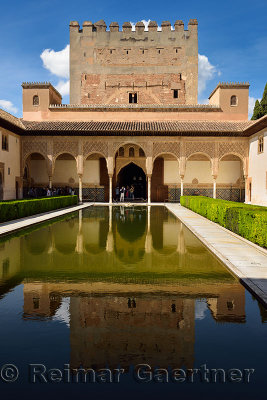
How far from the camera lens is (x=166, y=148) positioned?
21344 millimetres

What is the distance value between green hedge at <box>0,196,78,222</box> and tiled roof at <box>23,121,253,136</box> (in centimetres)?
509

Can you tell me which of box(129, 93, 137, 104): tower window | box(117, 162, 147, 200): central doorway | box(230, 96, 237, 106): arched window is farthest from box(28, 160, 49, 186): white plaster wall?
box(230, 96, 237, 106): arched window

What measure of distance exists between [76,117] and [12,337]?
22.2m

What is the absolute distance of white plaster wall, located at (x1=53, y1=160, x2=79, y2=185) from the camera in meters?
23.6

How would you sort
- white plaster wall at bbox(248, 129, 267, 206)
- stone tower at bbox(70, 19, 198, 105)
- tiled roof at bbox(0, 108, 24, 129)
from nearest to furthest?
tiled roof at bbox(0, 108, 24, 129), white plaster wall at bbox(248, 129, 267, 206), stone tower at bbox(70, 19, 198, 105)

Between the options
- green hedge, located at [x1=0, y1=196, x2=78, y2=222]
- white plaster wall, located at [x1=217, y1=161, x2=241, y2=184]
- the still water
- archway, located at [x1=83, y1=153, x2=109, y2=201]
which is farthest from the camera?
archway, located at [x1=83, y1=153, x2=109, y2=201]

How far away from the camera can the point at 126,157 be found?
23.6 metres

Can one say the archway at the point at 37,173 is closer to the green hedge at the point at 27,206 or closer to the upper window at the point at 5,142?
the upper window at the point at 5,142

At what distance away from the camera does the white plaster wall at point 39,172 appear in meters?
23.3

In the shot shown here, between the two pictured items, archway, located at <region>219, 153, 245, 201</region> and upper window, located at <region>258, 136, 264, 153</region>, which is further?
archway, located at <region>219, 153, 245, 201</region>

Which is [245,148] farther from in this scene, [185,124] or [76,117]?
[76,117]

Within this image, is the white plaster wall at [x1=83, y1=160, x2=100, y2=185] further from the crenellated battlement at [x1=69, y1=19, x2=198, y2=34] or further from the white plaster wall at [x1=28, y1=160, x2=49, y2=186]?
the crenellated battlement at [x1=69, y1=19, x2=198, y2=34]

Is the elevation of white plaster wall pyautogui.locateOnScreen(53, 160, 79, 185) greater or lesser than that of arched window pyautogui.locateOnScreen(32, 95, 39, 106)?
lesser

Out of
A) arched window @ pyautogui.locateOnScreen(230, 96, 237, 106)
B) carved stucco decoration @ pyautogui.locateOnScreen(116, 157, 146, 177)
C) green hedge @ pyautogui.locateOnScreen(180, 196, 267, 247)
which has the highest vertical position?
arched window @ pyautogui.locateOnScreen(230, 96, 237, 106)
